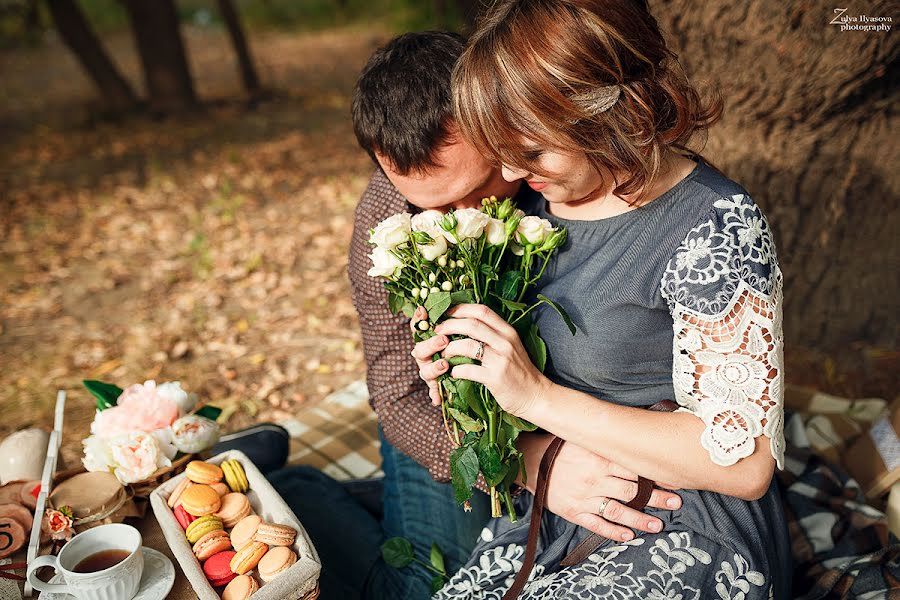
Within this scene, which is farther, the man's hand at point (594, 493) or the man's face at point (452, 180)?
the man's face at point (452, 180)

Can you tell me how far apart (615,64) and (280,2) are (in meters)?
24.3

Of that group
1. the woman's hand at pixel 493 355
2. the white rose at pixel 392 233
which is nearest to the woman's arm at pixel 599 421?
the woman's hand at pixel 493 355

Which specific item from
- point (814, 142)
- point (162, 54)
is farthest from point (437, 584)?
point (162, 54)

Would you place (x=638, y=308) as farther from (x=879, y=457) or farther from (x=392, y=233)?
(x=879, y=457)

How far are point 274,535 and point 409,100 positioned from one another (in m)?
1.24

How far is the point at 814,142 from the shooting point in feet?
10.8

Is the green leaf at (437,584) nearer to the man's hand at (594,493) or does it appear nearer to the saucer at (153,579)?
the man's hand at (594,493)

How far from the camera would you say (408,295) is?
1939mm

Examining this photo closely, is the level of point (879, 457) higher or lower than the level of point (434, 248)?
lower

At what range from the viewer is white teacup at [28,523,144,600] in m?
1.62

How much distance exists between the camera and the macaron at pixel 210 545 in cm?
Answer: 178

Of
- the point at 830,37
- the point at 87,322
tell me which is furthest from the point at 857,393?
the point at 87,322

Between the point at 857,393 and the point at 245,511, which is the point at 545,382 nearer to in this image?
the point at 245,511

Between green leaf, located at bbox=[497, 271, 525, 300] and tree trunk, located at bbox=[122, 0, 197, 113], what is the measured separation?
10.1 metres
